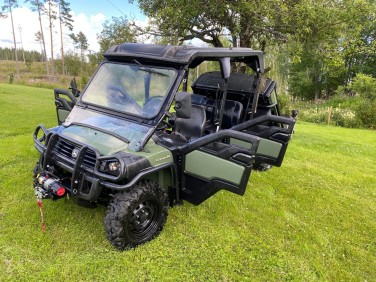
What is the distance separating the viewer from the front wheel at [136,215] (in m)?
2.73

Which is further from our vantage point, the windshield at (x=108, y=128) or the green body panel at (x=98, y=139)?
the windshield at (x=108, y=128)

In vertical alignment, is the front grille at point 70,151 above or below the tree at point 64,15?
below

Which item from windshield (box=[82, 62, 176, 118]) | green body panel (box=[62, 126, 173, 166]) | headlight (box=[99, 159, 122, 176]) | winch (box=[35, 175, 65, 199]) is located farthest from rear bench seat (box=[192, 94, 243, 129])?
winch (box=[35, 175, 65, 199])

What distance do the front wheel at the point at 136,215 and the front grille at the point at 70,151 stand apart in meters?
0.43

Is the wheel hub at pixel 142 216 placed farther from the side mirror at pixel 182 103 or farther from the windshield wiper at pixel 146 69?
the windshield wiper at pixel 146 69

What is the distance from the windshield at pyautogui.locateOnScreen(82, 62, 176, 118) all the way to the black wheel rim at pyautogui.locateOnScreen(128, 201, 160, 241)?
3.31 feet

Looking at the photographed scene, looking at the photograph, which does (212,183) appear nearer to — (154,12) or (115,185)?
(115,185)

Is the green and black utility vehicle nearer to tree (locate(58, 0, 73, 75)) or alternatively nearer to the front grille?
the front grille

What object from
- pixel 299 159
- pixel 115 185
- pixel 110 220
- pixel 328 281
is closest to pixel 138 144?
pixel 115 185

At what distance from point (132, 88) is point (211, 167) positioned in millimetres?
1350

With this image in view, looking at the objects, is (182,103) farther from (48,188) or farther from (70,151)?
(48,188)

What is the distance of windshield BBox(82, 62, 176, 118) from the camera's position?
3.23 m

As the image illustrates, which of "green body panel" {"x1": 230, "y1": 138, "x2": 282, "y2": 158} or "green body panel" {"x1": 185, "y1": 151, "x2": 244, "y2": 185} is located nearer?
"green body panel" {"x1": 185, "y1": 151, "x2": 244, "y2": 185}

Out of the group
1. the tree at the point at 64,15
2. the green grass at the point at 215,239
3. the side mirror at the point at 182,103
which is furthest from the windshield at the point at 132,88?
the tree at the point at 64,15
